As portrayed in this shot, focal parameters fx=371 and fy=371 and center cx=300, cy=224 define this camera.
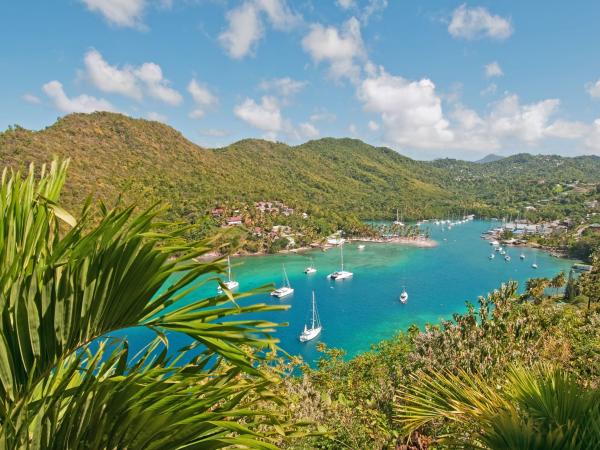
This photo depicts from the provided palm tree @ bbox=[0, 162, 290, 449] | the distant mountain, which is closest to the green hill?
the distant mountain

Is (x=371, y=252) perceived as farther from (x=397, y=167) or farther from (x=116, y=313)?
(x=397, y=167)

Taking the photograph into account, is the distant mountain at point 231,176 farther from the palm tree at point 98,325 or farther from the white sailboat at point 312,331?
the palm tree at point 98,325

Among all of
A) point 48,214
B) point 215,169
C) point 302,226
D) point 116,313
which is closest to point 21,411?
point 116,313

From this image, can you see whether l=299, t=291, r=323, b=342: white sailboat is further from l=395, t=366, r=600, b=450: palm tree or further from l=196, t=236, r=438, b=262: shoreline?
l=395, t=366, r=600, b=450: palm tree

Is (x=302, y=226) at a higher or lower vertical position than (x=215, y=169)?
lower

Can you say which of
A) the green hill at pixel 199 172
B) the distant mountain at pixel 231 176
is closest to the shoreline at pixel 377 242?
the distant mountain at pixel 231 176

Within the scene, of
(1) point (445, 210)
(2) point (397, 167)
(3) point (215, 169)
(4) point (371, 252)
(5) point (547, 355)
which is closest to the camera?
(5) point (547, 355)
